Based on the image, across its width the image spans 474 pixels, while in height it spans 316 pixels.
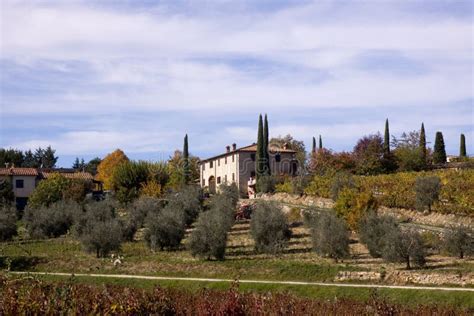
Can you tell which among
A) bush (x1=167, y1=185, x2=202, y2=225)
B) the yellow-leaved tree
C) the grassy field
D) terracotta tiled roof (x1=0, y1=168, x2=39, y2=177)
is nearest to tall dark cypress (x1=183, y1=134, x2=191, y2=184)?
the yellow-leaved tree

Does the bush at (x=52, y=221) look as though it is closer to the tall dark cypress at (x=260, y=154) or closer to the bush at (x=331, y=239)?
the tall dark cypress at (x=260, y=154)

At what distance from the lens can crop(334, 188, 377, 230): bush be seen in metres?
38.7

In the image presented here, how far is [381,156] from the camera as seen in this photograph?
2482 inches

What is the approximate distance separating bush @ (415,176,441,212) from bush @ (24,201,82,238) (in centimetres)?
2619

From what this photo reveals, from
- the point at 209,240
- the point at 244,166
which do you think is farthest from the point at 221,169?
the point at 209,240

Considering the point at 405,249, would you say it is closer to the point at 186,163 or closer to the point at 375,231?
the point at 375,231

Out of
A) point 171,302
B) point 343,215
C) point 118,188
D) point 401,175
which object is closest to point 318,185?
point 401,175

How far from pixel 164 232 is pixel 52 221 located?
50.4ft

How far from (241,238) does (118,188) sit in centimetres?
2752

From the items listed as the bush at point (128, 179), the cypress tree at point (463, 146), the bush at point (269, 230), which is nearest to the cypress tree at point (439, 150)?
the cypress tree at point (463, 146)

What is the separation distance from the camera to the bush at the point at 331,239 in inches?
1267

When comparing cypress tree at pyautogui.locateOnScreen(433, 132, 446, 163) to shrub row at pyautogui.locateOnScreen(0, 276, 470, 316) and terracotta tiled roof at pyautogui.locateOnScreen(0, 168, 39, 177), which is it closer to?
terracotta tiled roof at pyautogui.locateOnScreen(0, 168, 39, 177)

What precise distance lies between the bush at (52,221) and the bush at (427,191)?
26188 millimetres

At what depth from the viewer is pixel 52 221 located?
166ft
